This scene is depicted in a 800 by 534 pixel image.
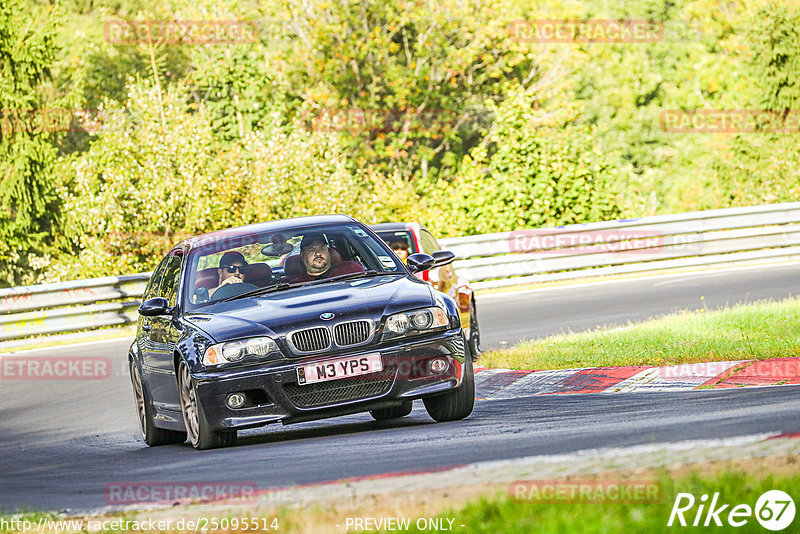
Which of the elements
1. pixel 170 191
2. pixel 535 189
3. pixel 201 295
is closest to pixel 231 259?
pixel 201 295

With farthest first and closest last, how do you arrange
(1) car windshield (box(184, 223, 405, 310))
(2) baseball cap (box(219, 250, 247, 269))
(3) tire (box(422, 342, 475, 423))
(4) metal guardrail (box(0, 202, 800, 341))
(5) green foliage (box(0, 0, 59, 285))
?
1. (5) green foliage (box(0, 0, 59, 285))
2. (4) metal guardrail (box(0, 202, 800, 341))
3. (2) baseball cap (box(219, 250, 247, 269))
4. (1) car windshield (box(184, 223, 405, 310))
5. (3) tire (box(422, 342, 475, 423))

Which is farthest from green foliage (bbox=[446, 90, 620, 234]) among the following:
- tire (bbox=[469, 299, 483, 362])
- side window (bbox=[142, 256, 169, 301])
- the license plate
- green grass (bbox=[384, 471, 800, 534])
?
green grass (bbox=[384, 471, 800, 534])

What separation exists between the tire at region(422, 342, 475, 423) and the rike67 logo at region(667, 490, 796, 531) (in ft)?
14.1

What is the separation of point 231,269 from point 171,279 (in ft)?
3.04

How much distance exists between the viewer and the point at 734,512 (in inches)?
164

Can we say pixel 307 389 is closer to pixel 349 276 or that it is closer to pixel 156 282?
pixel 349 276

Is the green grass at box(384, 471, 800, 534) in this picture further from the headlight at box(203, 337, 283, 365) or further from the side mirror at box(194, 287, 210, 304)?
the side mirror at box(194, 287, 210, 304)

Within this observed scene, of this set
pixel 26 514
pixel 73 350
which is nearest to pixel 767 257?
pixel 73 350

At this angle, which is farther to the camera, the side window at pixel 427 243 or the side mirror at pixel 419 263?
the side window at pixel 427 243

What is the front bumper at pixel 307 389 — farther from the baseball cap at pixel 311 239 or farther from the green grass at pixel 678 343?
the green grass at pixel 678 343

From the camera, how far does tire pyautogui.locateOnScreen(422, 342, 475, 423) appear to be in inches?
339

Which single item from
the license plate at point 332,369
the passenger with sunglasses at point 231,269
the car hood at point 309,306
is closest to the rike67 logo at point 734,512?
the license plate at point 332,369

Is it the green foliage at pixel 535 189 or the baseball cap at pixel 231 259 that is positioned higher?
the baseball cap at pixel 231 259

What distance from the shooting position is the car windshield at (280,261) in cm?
919
